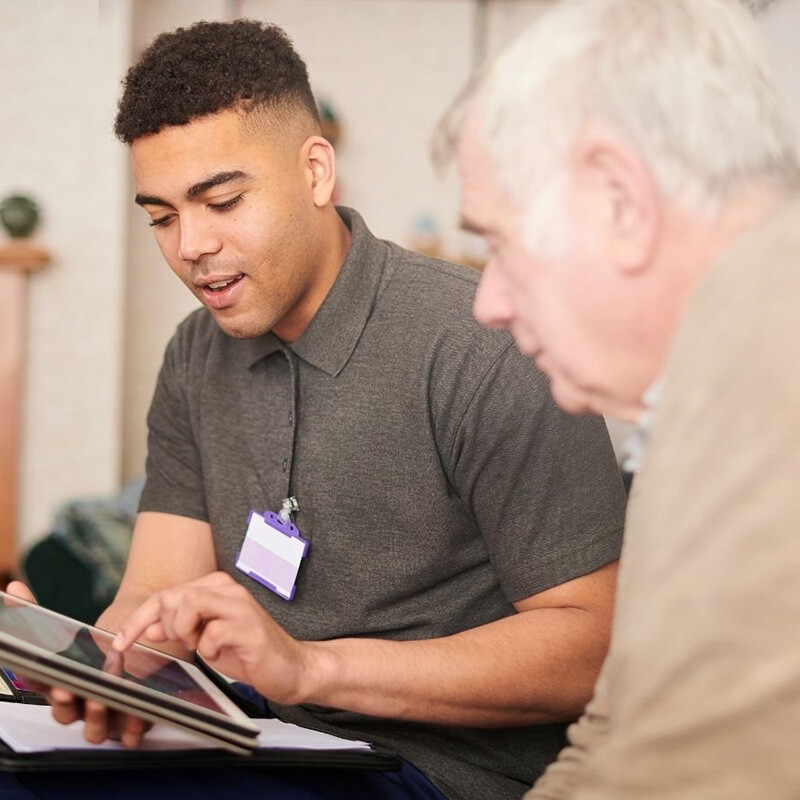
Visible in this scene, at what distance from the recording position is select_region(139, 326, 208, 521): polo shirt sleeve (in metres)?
1.65

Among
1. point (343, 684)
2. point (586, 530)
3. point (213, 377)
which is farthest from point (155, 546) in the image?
point (586, 530)

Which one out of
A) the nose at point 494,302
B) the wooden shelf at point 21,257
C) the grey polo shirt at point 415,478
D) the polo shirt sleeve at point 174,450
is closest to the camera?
the nose at point 494,302

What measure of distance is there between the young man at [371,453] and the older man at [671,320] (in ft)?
1.55

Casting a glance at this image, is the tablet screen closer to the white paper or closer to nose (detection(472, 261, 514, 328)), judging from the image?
the white paper

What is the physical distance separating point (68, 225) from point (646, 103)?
337 centimetres

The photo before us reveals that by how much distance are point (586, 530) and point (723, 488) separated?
71cm

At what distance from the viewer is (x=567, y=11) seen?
0.74 meters

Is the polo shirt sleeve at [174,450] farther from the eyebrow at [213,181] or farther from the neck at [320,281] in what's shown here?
the eyebrow at [213,181]

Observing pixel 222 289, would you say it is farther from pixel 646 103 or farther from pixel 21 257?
pixel 21 257

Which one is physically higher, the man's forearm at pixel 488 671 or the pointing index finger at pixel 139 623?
the pointing index finger at pixel 139 623

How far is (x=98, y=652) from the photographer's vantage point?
1.08 metres

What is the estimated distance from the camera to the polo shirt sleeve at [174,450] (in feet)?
5.42

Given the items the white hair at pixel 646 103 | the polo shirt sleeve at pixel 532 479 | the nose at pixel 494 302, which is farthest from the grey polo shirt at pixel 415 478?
the white hair at pixel 646 103

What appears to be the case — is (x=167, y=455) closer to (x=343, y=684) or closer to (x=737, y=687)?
(x=343, y=684)
